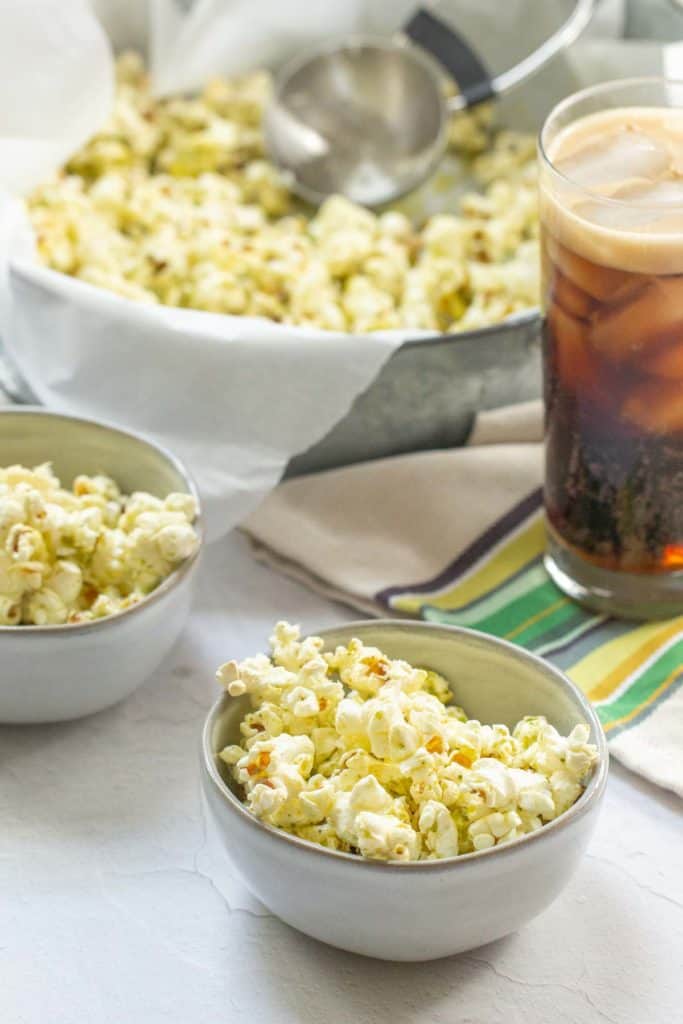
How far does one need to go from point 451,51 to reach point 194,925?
1.00 metres

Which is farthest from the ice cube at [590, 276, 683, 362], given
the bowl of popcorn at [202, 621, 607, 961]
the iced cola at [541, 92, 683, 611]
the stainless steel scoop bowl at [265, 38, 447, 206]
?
the stainless steel scoop bowl at [265, 38, 447, 206]

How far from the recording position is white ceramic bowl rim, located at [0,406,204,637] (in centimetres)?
92

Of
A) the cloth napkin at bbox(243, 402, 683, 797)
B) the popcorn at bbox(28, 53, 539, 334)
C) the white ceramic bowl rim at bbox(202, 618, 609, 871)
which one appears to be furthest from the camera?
the popcorn at bbox(28, 53, 539, 334)

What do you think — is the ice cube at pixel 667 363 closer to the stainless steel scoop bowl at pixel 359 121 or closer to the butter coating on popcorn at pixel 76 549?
the butter coating on popcorn at pixel 76 549

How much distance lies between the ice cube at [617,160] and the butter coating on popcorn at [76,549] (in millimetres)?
337

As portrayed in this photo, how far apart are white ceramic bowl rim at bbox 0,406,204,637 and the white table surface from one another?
111 millimetres

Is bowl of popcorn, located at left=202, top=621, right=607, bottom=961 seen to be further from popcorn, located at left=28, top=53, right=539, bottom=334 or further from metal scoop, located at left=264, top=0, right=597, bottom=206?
metal scoop, located at left=264, top=0, right=597, bottom=206

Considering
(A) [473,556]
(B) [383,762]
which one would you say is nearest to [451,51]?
(A) [473,556]

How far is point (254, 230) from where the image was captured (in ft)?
4.64

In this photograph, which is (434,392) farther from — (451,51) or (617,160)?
(451,51)

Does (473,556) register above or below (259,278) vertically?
below

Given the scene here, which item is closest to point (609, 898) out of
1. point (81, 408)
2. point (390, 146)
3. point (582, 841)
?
point (582, 841)

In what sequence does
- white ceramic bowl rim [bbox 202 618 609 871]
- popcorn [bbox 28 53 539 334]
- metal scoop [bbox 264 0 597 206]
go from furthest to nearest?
1. metal scoop [bbox 264 0 597 206]
2. popcorn [bbox 28 53 539 334]
3. white ceramic bowl rim [bbox 202 618 609 871]

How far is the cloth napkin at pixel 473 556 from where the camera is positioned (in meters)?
1.06
